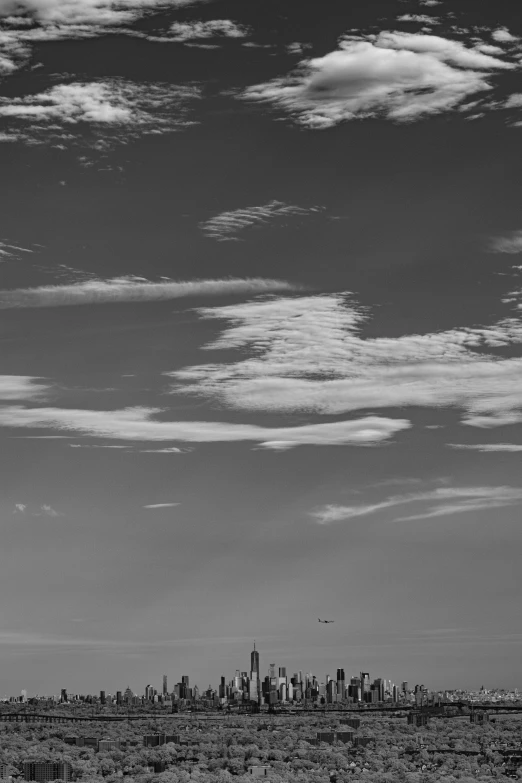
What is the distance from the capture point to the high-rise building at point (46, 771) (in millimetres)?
87137

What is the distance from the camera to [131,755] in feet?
355

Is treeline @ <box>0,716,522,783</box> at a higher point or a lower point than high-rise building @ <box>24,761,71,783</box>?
lower

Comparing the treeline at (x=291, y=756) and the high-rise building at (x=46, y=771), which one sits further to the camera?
the high-rise building at (x=46, y=771)

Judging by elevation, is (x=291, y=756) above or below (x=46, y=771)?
below

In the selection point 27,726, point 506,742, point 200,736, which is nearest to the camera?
point 506,742

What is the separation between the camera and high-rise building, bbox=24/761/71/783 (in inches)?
3431

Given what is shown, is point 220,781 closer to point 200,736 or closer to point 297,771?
point 297,771

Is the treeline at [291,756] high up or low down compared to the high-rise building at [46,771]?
down

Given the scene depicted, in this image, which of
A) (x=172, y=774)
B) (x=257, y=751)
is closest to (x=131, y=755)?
(x=257, y=751)

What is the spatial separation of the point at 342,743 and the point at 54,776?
45492 millimetres

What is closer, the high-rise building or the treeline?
the treeline

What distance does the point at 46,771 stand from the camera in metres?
89.4

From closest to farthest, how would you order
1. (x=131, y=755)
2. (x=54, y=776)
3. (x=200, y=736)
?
1. (x=54, y=776)
2. (x=131, y=755)
3. (x=200, y=736)

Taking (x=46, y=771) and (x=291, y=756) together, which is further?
(x=291, y=756)
